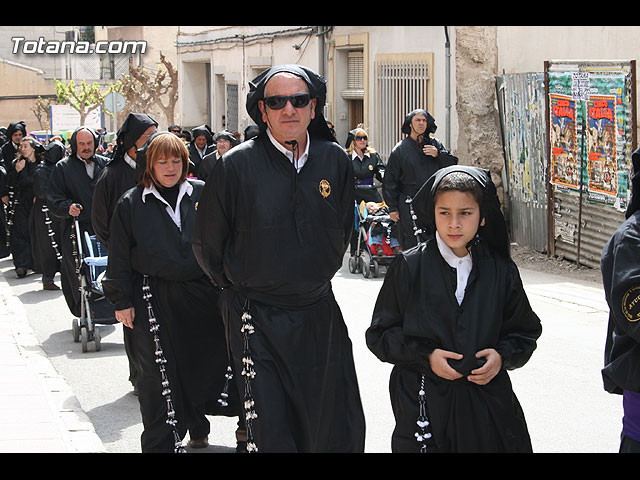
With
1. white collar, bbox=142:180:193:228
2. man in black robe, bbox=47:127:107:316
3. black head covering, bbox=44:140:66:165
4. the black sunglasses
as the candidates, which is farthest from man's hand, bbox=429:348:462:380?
black head covering, bbox=44:140:66:165

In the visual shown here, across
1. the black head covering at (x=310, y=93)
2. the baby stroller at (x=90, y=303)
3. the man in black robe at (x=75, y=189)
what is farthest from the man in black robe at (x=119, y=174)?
the man in black robe at (x=75, y=189)

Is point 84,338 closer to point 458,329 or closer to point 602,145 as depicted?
point 458,329

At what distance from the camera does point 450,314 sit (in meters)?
4.17

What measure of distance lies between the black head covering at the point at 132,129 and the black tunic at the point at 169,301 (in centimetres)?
138

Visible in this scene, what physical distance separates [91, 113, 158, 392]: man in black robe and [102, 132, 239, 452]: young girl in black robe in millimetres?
1038

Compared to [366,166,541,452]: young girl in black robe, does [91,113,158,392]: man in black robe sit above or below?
above

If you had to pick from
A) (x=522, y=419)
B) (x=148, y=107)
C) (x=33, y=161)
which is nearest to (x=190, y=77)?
(x=148, y=107)

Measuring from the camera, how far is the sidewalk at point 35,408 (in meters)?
6.36

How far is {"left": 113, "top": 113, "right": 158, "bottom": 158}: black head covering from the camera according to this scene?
7.80 metres

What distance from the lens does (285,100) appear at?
515 centimetres

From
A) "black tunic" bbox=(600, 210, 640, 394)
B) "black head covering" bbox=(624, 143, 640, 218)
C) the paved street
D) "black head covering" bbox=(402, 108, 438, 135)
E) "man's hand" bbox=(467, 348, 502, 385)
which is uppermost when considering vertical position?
"black head covering" bbox=(402, 108, 438, 135)

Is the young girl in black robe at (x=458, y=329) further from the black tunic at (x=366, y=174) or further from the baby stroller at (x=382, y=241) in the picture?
the black tunic at (x=366, y=174)

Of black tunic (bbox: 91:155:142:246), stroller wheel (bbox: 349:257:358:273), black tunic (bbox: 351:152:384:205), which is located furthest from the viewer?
black tunic (bbox: 351:152:384:205)

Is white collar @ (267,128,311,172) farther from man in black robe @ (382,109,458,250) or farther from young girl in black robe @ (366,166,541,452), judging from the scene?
man in black robe @ (382,109,458,250)
